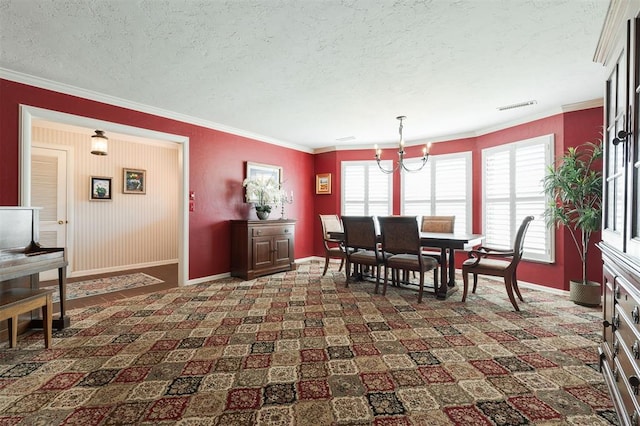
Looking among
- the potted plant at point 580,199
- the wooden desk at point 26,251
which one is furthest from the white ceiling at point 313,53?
the wooden desk at point 26,251

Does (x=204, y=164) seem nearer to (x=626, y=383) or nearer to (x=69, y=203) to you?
(x=69, y=203)

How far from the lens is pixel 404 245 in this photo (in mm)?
3578

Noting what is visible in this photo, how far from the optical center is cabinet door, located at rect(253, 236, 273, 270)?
4645 millimetres

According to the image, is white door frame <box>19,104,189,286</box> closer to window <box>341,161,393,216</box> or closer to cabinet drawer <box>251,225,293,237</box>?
cabinet drawer <box>251,225,293,237</box>

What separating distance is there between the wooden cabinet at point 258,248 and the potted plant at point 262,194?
10.4 inches

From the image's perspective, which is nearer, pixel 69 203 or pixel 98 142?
pixel 98 142

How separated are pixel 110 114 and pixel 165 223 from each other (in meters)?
3.09

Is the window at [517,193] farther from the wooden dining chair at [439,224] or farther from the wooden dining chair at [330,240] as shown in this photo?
the wooden dining chair at [330,240]

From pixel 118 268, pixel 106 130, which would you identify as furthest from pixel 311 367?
pixel 118 268

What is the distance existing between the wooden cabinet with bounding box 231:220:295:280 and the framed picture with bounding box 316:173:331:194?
1527mm

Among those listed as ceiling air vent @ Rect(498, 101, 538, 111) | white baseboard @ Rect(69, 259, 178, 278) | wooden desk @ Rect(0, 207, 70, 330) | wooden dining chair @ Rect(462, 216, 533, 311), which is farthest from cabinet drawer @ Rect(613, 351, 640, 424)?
white baseboard @ Rect(69, 259, 178, 278)

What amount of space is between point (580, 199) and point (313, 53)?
3599 millimetres

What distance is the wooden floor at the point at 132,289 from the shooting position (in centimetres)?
344

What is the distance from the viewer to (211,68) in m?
2.76
